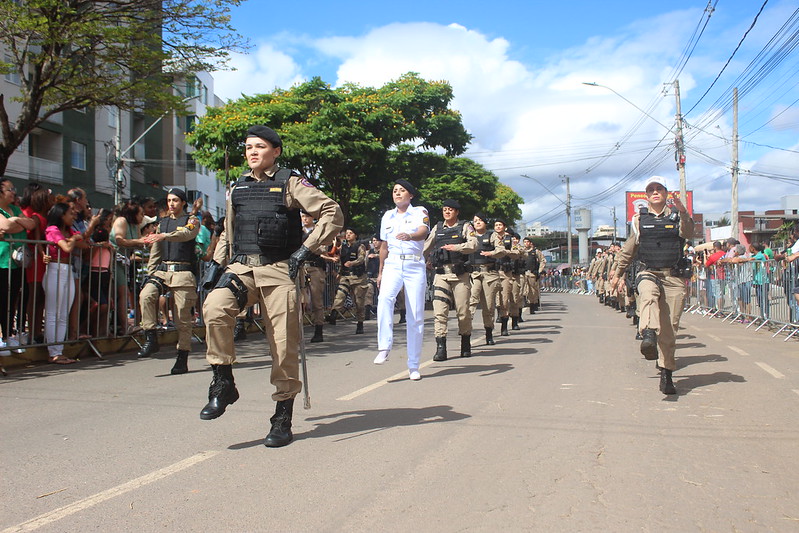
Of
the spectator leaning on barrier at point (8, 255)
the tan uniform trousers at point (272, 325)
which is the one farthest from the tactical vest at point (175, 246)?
the tan uniform trousers at point (272, 325)

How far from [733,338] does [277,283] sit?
10352mm

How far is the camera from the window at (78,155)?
104 feet

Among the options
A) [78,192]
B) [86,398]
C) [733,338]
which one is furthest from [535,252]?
[86,398]

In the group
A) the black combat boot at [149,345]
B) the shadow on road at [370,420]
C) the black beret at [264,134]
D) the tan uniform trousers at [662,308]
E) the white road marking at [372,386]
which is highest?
the black beret at [264,134]

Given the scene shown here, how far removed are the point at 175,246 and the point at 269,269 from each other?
404cm

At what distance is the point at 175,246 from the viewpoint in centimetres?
841

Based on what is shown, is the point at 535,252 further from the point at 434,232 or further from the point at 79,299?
the point at 79,299

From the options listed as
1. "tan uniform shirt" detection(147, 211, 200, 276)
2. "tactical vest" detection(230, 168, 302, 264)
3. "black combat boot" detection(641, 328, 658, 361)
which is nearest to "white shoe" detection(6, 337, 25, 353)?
"tan uniform shirt" detection(147, 211, 200, 276)

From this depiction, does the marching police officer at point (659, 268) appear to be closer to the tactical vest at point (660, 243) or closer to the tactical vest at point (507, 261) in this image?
the tactical vest at point (660, 243)

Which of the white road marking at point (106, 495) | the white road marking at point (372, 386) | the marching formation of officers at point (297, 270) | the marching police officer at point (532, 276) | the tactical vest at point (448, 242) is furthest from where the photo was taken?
the marching police officer at point (532, 276)

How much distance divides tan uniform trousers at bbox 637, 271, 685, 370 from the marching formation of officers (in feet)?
0.03

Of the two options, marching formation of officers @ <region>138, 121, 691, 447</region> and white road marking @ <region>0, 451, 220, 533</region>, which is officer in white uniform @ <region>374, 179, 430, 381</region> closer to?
marching formation of officers @ <region>138, 121, 691, 447</region>

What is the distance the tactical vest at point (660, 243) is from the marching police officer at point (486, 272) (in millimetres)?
3591

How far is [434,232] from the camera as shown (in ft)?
30.5
